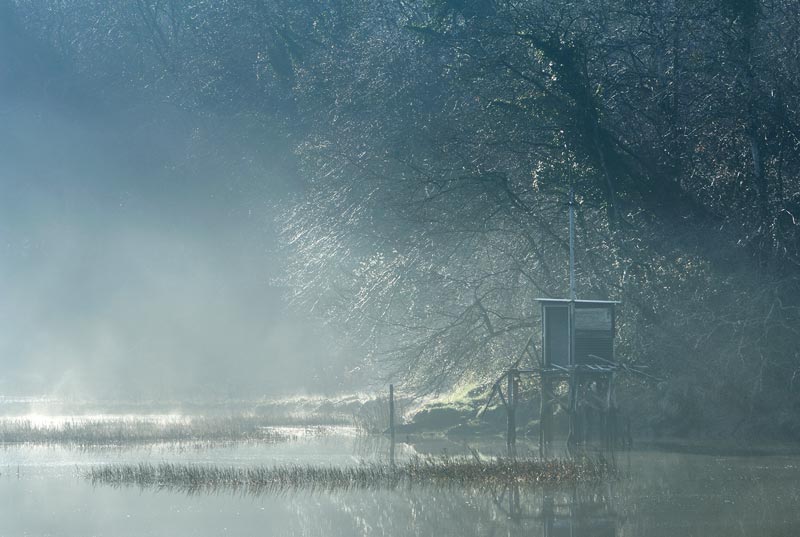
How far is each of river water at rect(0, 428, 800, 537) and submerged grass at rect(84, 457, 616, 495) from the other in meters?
0.46

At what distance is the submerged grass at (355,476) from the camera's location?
76.6 ft

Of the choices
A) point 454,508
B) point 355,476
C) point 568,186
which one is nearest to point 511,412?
point 568,186

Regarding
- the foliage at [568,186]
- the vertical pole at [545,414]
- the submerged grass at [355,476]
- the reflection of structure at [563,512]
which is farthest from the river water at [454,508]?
the foliage at [568,186]

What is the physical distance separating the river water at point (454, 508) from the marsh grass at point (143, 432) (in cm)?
643

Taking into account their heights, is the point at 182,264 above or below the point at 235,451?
above

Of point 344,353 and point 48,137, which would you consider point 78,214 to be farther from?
point 344,353

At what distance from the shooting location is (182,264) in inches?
2719

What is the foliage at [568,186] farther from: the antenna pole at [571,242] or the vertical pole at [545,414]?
the vertical pole at [545,414]

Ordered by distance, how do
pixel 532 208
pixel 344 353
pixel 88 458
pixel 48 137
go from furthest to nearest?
1. pixel 48 137
2. pixel 344 353
3. pixel 532 208
4. pixel 88 458

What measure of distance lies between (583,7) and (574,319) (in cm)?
1075

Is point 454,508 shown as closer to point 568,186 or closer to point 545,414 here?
point 545,414

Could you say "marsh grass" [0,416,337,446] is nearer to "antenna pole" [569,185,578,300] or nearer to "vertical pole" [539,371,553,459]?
"vertical pole" [539,371,553,459]

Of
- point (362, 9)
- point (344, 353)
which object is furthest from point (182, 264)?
point (362, 9)

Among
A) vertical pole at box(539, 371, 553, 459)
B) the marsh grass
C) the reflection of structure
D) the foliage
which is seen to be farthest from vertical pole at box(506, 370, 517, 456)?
the reflection of structure
